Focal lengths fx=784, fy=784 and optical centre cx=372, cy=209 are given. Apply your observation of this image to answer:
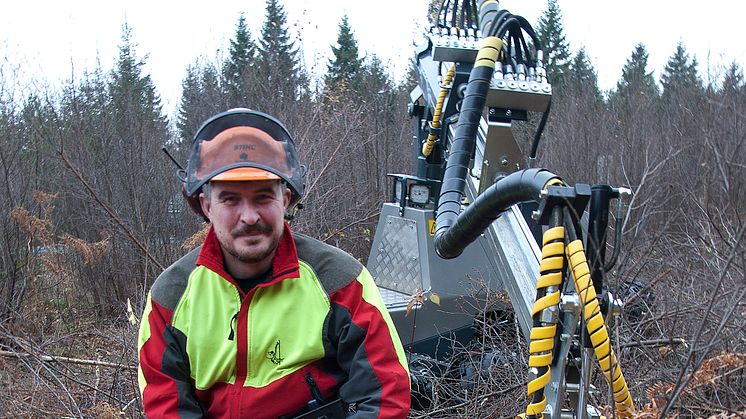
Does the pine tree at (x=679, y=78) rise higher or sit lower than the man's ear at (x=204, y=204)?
higher

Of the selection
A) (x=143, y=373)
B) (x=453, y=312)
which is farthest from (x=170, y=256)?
(x=143, y=373)

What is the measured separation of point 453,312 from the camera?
5.50m

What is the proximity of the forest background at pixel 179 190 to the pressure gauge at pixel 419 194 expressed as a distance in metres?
1.44

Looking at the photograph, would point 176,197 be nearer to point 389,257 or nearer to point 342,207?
point 342,207

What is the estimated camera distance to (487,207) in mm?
3051

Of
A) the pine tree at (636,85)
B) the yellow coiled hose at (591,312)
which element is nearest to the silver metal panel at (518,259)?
the yellow coiled hose at (591,312)

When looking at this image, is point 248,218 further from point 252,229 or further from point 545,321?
point 545,321

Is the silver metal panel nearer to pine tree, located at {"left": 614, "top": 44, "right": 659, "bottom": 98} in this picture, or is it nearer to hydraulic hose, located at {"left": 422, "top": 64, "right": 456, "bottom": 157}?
hydraulic hose, located at {"left": 422, "top": 64, "right": 456, "bottom": 157}

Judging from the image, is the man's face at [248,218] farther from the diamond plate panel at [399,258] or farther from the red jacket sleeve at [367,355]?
the diamond plate panel at [399,258]

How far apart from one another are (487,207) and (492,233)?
59 centimetres

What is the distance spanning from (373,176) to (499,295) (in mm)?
7692

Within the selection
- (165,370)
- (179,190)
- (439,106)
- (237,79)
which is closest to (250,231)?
(165,370)

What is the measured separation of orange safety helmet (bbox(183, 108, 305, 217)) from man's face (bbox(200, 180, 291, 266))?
0.17ft

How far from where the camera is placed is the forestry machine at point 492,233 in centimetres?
236
